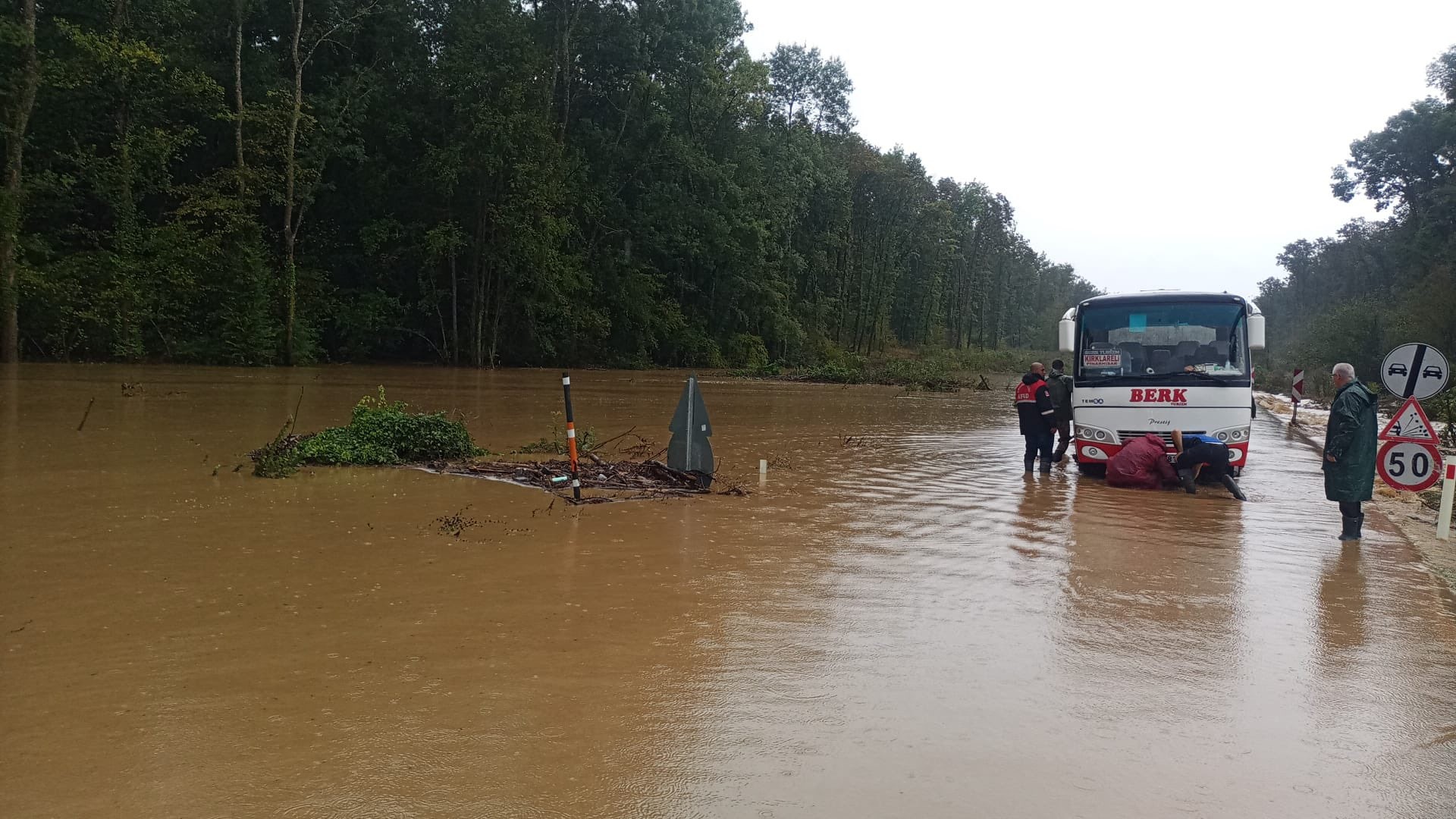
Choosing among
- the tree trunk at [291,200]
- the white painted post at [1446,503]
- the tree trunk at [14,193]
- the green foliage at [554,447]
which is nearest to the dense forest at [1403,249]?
the white painted post at [1446,503]

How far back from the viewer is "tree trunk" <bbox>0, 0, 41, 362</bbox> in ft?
88.2

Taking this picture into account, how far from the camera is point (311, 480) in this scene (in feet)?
34.7

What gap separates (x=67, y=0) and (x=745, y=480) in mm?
32986

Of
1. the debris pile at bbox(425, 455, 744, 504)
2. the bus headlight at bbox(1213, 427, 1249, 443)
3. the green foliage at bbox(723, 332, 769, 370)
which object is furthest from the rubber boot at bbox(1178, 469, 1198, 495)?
the green foliage at bbox(723, 332, 769, 370)

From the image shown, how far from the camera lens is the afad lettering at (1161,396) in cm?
1314

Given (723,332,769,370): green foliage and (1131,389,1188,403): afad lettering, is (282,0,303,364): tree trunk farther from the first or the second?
(1131,389,1188,403): afad lettering

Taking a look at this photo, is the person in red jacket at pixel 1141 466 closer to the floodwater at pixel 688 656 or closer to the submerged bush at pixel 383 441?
the floodwater at pixel 688 656

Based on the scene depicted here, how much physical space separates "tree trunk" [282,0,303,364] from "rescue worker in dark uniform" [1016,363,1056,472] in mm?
28009

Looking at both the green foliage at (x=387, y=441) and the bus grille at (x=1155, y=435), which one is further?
the bus grille at (x=1155, y=435)

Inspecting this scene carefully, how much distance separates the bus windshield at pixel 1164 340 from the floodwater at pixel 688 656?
2926mm

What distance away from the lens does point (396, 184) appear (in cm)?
4025

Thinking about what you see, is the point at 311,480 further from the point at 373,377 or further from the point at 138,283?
the point at 138,283

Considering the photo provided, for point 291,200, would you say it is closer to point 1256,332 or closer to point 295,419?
point 295,419

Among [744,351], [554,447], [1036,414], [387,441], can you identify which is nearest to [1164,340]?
[1036,414]
